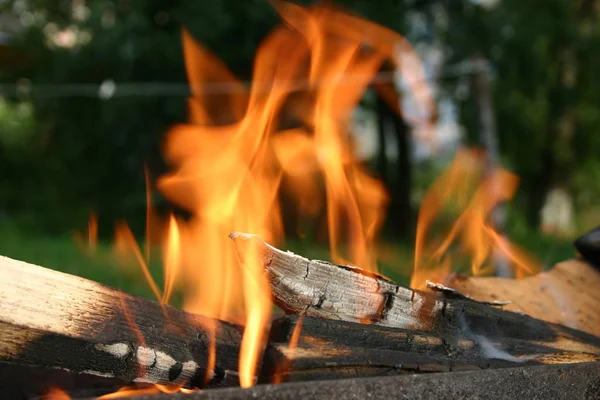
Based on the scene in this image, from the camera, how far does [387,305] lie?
199 cm

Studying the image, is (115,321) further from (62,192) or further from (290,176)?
(62,192)

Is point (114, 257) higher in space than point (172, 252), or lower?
lower

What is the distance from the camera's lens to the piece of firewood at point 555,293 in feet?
8.40

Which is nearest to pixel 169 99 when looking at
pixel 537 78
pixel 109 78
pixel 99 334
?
pixel 109 78

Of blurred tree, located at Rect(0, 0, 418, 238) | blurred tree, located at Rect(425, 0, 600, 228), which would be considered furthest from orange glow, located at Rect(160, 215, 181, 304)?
blurred tree, located at Rect(425, 0, 600, 228)

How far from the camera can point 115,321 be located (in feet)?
5.85

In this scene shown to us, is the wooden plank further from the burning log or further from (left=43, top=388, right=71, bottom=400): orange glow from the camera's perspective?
(left=43, top=388, right=71, bottom=400): orange glow

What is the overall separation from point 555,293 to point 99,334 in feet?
5.76

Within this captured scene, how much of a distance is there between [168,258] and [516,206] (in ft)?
42.7

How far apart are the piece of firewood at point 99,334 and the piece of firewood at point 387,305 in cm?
27

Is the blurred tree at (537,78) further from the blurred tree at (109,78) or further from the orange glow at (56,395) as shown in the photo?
the orange glow at (56,395)

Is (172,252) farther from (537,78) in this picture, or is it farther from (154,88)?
(537,78)

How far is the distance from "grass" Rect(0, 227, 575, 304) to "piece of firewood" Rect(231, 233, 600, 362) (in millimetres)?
2599

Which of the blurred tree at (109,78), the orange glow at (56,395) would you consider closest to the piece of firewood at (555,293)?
the orange glow at (56,395)
